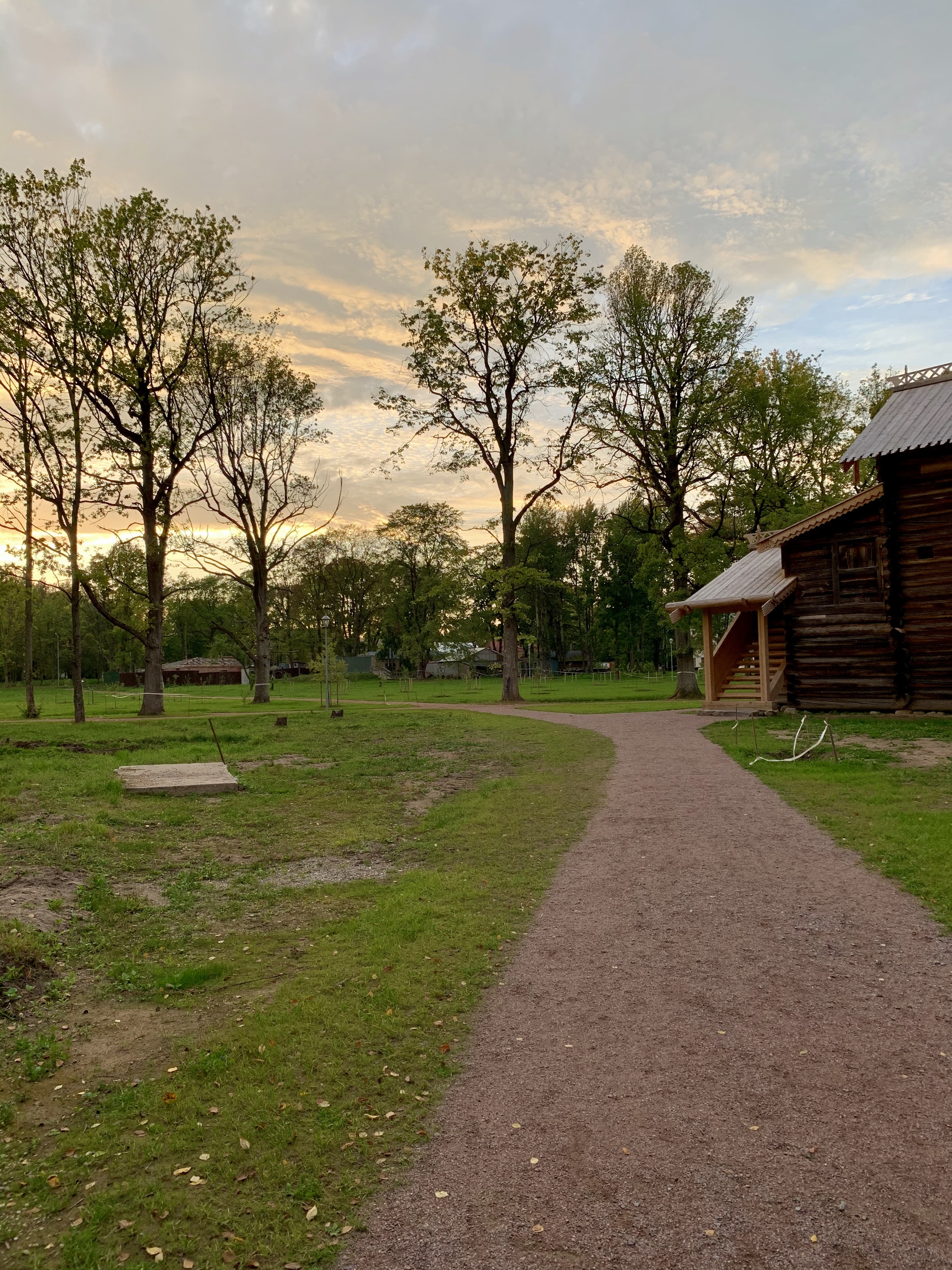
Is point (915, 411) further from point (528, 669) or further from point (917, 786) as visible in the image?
point (528, 669)

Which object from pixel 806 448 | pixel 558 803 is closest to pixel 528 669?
pixel 806 448

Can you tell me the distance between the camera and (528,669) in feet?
263

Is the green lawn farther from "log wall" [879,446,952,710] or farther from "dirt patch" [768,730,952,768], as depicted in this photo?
"log wall" [879,446,952,710]

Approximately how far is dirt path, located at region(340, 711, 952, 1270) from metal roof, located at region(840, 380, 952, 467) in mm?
15141

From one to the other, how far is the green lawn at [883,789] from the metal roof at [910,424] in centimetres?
661

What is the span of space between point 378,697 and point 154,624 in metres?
19.5

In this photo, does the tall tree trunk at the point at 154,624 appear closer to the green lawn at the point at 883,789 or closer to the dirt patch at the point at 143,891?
the green lawn at the point at 883,789

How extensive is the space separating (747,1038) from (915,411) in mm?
20373

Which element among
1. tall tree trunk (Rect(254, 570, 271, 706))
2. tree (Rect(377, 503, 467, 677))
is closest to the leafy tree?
tree (Rect(377, 503, 467, 677))

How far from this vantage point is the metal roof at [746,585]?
22.2 meters

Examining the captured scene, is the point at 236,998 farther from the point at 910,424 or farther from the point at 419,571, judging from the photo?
the point at 419,571

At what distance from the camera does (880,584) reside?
66.0 ft

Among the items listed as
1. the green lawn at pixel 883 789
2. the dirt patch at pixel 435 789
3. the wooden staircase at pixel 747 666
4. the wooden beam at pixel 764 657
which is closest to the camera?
the green lawn at pixel 883 789

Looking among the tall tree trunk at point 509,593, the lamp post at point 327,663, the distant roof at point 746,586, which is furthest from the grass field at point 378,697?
the distant roof at point 746,586
